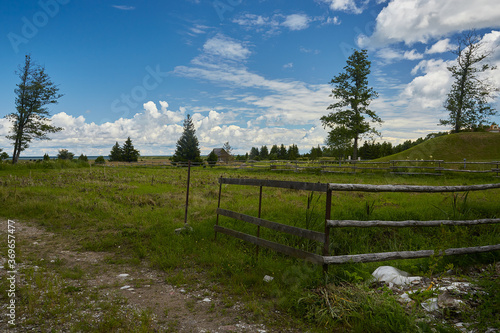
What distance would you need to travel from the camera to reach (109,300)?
4488 millimetres

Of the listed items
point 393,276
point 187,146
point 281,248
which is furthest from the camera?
point 187,146

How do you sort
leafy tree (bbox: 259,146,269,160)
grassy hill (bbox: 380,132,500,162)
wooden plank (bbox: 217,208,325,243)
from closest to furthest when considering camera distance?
1. wooden plank (bbox: 217,208,325,243)
2. grassy hill (bbox: 380,132,500,162)
3. leafy tree (bbox: 259,146,269,160)

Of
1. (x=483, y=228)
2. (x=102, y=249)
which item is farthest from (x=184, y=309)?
(x=483, y=228)

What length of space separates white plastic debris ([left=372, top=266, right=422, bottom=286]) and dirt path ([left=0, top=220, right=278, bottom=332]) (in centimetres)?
219

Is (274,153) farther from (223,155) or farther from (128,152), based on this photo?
(128,152)

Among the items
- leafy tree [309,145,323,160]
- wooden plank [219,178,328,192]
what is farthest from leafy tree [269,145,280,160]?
wooden plank [219,178,328,192]

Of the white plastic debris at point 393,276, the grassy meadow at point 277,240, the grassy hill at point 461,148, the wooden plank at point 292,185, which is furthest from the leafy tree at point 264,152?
the white plastic debris at point 393,276

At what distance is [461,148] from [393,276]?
3889 cm

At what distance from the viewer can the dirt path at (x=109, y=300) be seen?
3758mm

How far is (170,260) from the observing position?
6137mm

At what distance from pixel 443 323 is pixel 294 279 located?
6.90 ft

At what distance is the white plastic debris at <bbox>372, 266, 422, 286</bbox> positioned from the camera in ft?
14.3

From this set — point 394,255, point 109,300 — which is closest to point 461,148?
point 394,255

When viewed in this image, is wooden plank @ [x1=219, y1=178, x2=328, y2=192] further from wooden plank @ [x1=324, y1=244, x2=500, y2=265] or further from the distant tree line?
the distant tree line
